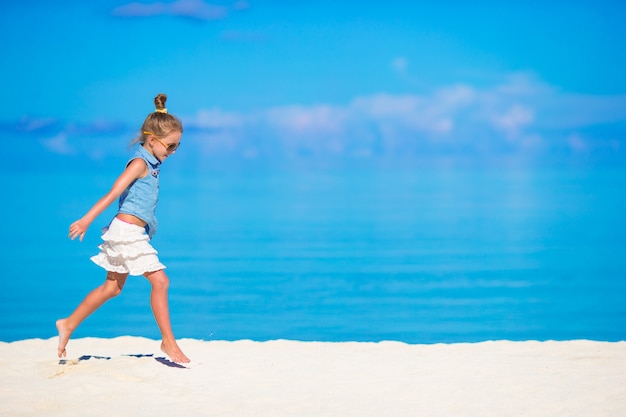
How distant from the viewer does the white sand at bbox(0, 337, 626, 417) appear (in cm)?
425

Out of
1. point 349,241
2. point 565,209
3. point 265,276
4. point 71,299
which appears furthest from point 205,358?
point 565,209

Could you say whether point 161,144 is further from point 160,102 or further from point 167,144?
point 160,102

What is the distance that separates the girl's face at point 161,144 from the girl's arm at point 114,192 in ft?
0.47

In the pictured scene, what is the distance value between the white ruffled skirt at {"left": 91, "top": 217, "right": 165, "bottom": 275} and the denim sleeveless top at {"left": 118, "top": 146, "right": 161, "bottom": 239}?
0.27 feet

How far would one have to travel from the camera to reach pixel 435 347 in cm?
582

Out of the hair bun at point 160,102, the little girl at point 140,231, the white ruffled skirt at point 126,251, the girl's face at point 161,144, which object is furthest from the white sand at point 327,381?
the hair bun at point 160,102

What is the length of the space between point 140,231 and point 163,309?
47 centimetres

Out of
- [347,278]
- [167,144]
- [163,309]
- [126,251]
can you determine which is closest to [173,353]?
[163,309]

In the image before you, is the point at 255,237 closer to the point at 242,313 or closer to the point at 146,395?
the point at 242,313

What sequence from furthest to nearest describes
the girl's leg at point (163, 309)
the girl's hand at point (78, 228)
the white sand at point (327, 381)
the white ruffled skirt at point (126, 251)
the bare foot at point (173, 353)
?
1. the bare foot at point (173, 353)
2. the girl's leg at point (163, 309)
3. the white ruffled skirt at point (126, 251)
4. the girl's hand at point (78, 228)
5. the white sand at point (327, 381)

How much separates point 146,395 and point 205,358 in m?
1.07

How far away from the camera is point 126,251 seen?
4996 mm

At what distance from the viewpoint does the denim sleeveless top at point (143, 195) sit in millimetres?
5078

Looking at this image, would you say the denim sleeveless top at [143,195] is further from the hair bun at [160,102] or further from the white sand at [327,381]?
the white sand at [327,381]
